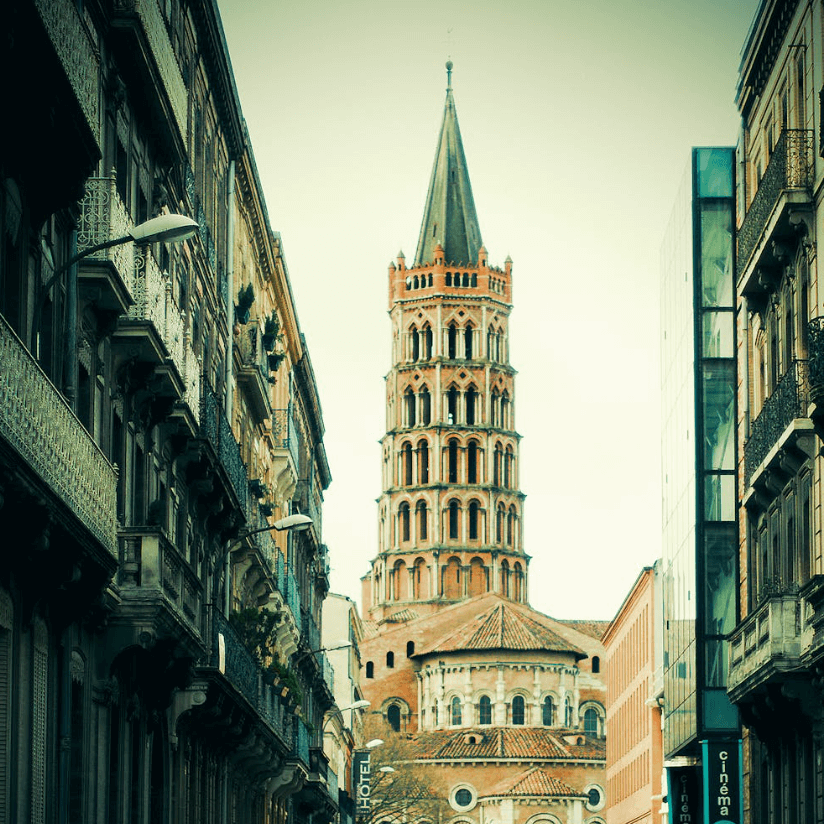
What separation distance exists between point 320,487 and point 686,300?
33.3 meters

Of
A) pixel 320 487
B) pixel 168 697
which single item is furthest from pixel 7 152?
pixel 320 487

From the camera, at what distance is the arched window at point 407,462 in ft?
564

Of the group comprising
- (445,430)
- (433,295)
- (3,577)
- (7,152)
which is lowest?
(3,577)

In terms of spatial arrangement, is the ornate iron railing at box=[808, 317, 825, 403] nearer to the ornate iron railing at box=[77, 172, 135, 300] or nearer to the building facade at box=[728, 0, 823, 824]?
the building facade at box=[728, 0, 823, 824]

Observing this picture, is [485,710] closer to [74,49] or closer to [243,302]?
[243,302]

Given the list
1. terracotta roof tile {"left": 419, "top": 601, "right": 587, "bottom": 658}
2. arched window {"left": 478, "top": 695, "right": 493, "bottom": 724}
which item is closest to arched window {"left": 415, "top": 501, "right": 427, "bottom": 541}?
terracotta roof tile {"left": 419, "top": 601, "right": 587, "bottom": 658}

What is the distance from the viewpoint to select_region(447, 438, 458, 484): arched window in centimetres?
16988

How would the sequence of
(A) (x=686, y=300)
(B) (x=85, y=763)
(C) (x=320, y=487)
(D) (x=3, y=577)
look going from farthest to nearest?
(C) (x=320, y=487) → (A) (x=686, y=300) → (B) (x=85, y=763) → (D) (x=3, y=577)

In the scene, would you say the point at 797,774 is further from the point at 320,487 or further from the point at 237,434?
the point at 320,487

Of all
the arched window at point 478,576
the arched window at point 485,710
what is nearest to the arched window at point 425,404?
the arched window at point 478,576

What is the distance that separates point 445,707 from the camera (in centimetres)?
16162

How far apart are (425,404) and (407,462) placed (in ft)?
16.8

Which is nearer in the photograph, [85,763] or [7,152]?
[7,152]

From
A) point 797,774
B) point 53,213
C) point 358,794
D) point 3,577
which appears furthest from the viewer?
point 358,794
